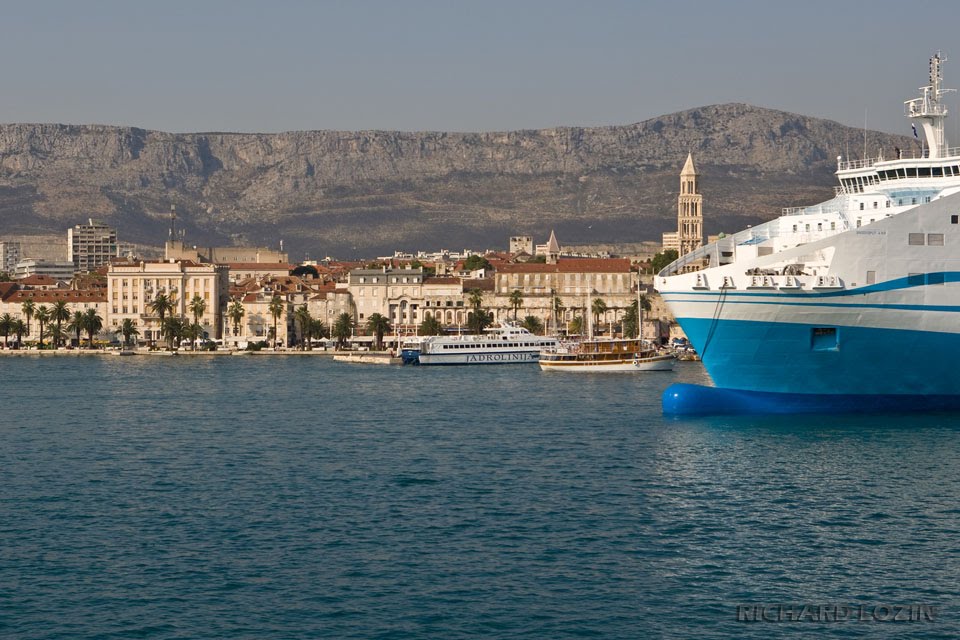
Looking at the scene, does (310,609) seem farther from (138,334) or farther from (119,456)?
(138,334)

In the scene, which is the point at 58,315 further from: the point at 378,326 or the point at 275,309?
the point at 378,326

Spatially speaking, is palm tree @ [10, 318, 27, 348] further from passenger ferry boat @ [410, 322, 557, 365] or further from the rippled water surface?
the rippled water surface

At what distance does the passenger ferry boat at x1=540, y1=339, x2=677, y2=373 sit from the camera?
395 ft

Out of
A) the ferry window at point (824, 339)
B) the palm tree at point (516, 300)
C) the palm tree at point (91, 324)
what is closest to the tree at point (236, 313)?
the palm tree at point (91, 324)

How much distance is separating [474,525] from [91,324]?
14972 cm

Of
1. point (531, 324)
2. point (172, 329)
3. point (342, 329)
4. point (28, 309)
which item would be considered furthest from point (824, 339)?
point (28, 309)

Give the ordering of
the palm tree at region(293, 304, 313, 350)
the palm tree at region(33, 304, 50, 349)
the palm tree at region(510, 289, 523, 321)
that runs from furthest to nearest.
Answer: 1. the palm tree at region(510, 289, 523, 321)
2. the palm tree at region(293, 304, 313, 350)
3. the palm tree at region(33, 304, 50, 349)

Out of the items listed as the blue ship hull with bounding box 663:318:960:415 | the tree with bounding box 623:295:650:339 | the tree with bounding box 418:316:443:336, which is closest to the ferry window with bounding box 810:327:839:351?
the blue ship hull with bounding box 663:318:960:415

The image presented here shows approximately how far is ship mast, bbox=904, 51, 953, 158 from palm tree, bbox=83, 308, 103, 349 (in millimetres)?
135615

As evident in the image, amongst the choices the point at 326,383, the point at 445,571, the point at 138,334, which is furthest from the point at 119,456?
the point at 138,334

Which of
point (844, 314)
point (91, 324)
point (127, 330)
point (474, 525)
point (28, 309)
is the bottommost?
point (474, 525)

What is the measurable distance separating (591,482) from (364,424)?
78.4 ft

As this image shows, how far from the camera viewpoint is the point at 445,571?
36219 mm

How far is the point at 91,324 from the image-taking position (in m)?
183
